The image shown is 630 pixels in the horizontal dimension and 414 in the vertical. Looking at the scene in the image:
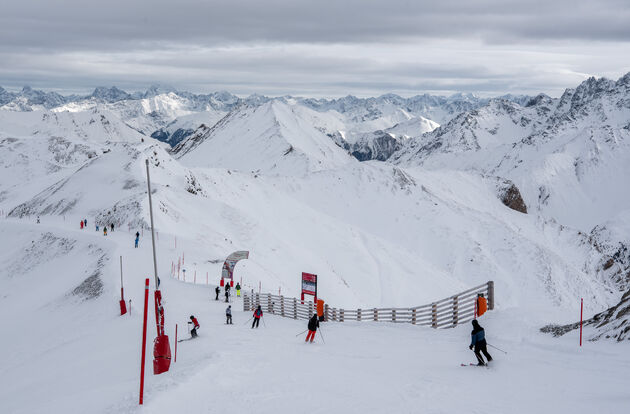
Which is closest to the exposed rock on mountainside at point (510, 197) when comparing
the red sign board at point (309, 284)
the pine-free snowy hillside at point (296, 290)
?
the pine-free snowy hillside at point (296, 290)

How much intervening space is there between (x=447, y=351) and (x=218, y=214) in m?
51.7

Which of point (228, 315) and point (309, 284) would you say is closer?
point (228, 315)

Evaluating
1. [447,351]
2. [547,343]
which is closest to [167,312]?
[447,351]

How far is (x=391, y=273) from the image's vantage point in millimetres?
72625

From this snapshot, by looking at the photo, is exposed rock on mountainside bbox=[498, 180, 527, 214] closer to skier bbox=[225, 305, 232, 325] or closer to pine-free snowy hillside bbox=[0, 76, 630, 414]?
pine-free snowy hillside bbox=[0, 76, 630, 414]

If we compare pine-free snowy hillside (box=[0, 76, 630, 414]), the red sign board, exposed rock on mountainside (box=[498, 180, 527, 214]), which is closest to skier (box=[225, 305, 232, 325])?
pine-free snowy hillside (box=[0, 76, 630, 414])

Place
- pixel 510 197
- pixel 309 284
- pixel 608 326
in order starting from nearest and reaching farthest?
pixel 608 326, pixel 309 284, pixel 510 197

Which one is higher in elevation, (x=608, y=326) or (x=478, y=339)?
(x=478, y=339)

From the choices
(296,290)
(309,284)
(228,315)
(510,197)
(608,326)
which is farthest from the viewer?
(510,197)

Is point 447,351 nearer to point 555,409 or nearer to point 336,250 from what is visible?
point 555,409

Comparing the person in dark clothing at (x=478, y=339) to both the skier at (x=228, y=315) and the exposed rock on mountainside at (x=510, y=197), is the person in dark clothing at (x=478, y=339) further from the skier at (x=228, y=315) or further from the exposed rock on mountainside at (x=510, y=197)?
the exposed rock on mountainside at (x=510, y=197)

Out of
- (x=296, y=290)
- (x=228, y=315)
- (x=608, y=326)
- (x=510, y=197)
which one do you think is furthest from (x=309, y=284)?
(x=510, y=197)

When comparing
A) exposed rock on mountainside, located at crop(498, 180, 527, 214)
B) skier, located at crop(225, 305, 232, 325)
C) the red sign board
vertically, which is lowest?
skier, located at crop(225, 305, 232, 325)

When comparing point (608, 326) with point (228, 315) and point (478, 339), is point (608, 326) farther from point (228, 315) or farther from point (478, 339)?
point (228, 315)
